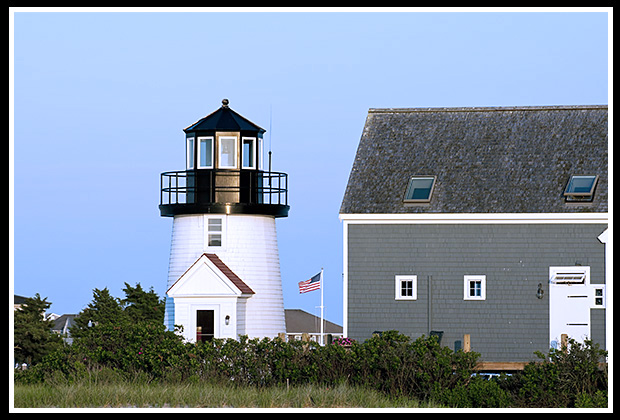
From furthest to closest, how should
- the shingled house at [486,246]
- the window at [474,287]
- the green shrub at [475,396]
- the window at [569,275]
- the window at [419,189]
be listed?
1. the window at [419,189]
2. the window at [474,287]
3. the shingled house at [486,246]
4. the window at [569,275]
5. the green shrub at [475,396]

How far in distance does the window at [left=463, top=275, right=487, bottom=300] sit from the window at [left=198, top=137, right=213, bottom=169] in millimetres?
7297

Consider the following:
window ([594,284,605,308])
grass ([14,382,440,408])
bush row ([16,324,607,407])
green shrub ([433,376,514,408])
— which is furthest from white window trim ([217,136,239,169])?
green shrub ([433,376,514,408])

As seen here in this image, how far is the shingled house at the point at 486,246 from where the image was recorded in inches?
1100

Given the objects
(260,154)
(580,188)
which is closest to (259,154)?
(260,154)

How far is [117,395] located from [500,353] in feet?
34.0

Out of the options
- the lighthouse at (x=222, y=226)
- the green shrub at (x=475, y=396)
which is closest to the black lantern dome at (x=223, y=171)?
the lighthouse at (x=222, y=226)

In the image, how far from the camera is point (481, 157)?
29578mm

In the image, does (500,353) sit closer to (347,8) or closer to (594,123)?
(594,123)

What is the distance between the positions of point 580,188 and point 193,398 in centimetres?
1147

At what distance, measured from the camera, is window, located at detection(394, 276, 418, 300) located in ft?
93.3

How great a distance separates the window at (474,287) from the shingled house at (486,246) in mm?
24

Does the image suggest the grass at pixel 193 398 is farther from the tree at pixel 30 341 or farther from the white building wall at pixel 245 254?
the tree at pixel 30 341

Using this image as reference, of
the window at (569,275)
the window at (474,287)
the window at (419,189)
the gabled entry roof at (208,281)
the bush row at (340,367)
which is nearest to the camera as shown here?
the bush row at (340,367)
